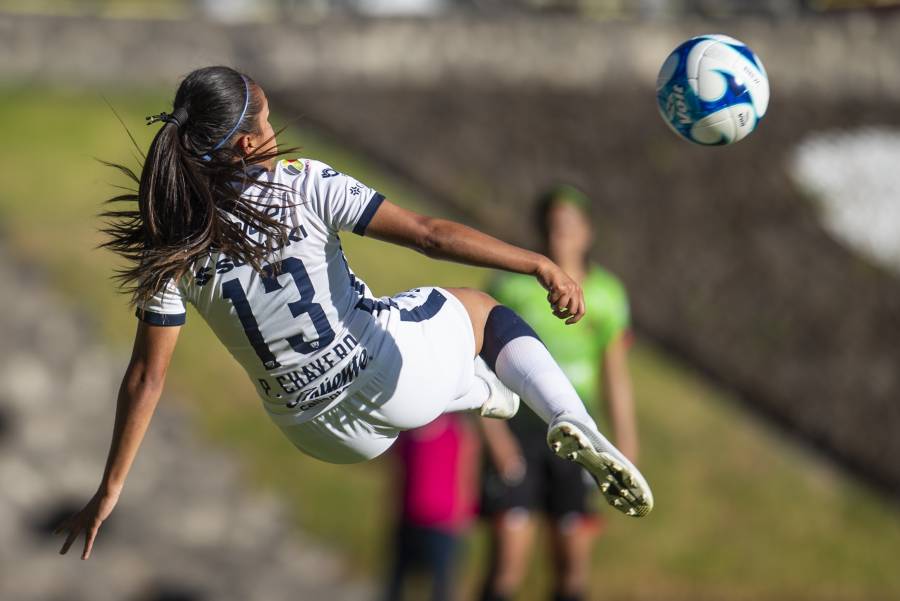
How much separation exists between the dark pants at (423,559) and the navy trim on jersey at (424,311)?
378 centimetres

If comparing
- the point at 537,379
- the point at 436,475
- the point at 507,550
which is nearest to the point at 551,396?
the point at 537,379

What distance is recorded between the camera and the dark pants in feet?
26.6

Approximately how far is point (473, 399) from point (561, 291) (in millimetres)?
926

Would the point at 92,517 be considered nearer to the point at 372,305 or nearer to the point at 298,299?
the point at 298,299

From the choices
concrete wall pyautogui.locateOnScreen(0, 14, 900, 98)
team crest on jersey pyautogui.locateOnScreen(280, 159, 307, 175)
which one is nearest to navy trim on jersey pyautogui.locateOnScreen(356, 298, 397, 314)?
team crest on jersey pyautogui.locateOnScreen(280, 159, 307, 175)

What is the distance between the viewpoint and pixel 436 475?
8.13 m

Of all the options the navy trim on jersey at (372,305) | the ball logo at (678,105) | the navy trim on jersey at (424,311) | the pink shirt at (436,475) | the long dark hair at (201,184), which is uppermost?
the ball logo at (678,105)

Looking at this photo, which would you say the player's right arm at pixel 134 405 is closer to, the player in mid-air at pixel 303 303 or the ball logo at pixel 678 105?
the player in mid-air at pixel 303 303

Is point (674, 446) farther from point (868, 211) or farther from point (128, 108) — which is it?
point (128, 108)

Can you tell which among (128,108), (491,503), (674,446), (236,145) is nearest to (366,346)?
(236,145)

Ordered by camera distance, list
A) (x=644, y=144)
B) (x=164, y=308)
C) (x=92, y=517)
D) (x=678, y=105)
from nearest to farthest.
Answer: (x=164, y=308) < (x=92, y=517) < (x=678, y=105) < (x=644, y=144)

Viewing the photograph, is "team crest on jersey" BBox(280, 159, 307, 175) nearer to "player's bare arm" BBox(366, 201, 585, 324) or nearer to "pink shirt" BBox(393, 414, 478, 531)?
"player's bare arm" BBox(366, 201, 585, 324)

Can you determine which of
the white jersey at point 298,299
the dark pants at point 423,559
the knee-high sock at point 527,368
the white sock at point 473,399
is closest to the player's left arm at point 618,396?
the dark pants at point 423,559

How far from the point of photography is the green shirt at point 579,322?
7.01 metres
